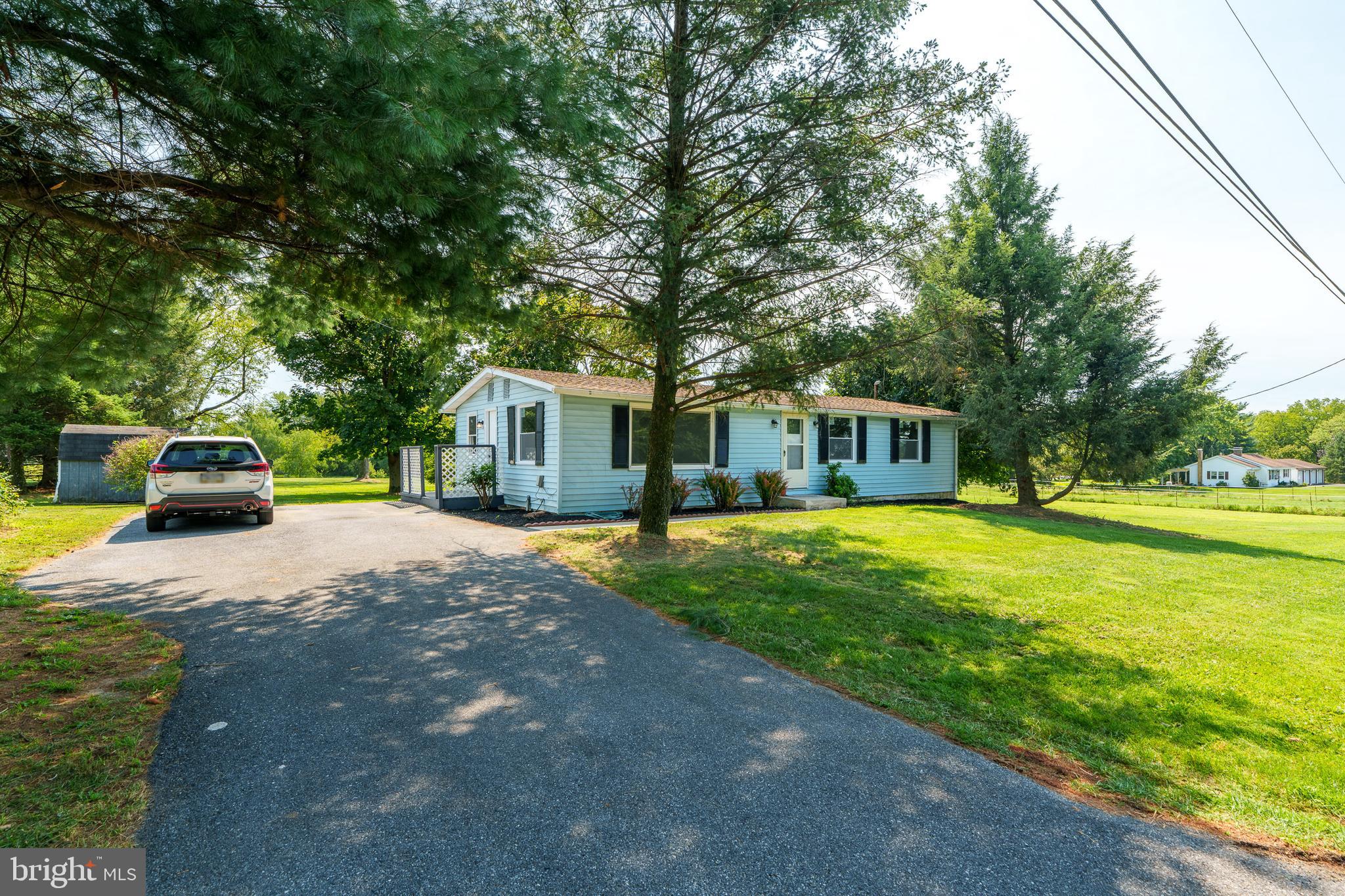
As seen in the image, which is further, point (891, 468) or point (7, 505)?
point (891, 468)

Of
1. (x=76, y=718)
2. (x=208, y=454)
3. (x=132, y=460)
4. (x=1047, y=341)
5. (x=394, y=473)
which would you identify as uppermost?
(x=1047, y=341)

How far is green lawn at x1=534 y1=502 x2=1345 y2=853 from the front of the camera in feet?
9.12

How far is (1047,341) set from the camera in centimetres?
1484

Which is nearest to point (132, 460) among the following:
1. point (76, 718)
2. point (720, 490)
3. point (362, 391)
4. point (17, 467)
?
point (362, 391)

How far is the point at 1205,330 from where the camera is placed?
14.1m

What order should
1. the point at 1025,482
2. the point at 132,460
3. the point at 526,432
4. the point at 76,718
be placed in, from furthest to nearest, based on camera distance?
the point at 1025,482 → the point at 132,460 → the point at 526,432 → the point at 76,718

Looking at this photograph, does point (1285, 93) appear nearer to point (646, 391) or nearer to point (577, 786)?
point (646, 391)

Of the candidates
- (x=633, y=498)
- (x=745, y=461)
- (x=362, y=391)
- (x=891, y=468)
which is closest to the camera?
(x=633, y=498)

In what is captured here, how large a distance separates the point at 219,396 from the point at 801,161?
1154 inches

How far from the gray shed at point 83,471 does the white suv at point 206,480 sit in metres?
8.22

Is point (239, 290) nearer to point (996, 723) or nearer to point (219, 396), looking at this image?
point (996, 723)

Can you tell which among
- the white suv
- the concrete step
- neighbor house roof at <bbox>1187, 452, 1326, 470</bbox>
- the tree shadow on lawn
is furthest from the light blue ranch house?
neighbor house roof at <bbox>1187, 452, 1326, 470</bbox>

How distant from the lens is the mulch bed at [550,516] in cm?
1066

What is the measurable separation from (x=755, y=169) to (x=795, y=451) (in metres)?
9.25
